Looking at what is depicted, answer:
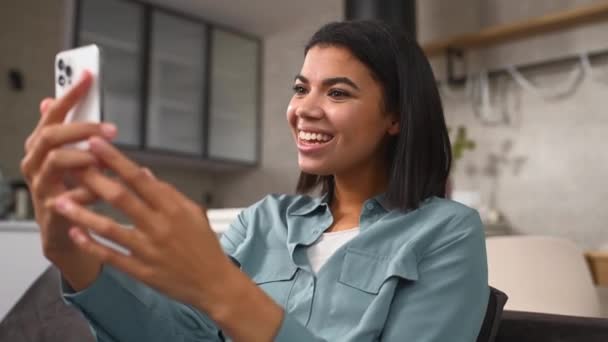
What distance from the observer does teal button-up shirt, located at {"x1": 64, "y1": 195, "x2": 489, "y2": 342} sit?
753mm

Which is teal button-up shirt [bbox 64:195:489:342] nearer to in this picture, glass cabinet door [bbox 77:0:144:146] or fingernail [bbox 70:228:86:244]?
fingernail [bbox 70:228:86:244]

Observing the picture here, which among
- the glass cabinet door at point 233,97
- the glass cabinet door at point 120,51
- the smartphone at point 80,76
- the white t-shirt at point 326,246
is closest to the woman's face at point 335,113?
the white t-shirt at point 326,246

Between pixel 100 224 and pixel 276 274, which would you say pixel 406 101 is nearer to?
pixel 276 274

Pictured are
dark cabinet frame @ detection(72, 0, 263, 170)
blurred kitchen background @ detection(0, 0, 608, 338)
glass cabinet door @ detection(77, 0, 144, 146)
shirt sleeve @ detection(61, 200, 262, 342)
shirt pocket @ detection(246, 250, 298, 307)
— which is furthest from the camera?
dark cabinet frame @ detection(72, 0, 263, 170)

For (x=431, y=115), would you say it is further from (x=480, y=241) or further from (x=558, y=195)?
(x=558, y=195)

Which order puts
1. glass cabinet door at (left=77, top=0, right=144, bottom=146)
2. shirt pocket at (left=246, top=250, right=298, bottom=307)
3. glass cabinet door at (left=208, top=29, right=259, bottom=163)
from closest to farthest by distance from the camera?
shirt pocket at (left=246, top=250, right=298, bottom=307) < glass cabinet door at (left=77, top=0, right=144, bottom=146) < glass cabinet door at (left=208, top=29, right=259, bottom=163)

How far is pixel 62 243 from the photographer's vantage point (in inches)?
24.1

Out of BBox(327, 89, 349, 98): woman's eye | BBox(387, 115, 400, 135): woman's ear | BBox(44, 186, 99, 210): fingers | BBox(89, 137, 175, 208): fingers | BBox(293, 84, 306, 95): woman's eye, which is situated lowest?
BBox(44, 186, 99, 210): fingers

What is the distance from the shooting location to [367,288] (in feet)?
2.71

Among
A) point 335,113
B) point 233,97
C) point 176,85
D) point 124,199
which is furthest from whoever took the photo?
point 233,97

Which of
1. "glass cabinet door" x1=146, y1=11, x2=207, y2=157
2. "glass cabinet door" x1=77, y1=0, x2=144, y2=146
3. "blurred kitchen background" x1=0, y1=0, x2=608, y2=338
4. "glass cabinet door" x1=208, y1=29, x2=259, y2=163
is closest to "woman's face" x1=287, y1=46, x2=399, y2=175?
"blurred kitchen background" x1=0, y1=0, x2=608, y2=338

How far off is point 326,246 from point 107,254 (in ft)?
1.66

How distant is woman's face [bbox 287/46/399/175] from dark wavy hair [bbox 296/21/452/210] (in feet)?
0.07

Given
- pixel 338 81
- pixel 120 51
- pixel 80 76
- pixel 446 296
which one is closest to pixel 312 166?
pixel 338 81
